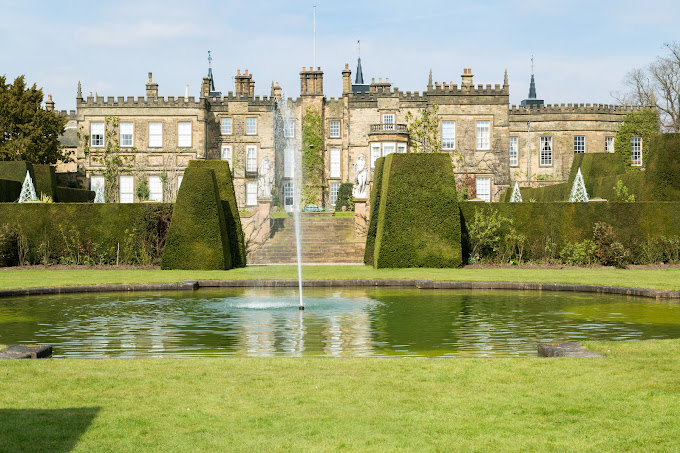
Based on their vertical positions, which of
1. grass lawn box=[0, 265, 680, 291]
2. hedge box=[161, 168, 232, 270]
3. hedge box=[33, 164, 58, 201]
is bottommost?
grass lawn box=[0, 265, 680, 291]

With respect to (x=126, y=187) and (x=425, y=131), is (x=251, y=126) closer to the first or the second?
(x=126, y=187)

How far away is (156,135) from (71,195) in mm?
13682

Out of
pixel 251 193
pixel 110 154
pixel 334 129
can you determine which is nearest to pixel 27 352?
pixel 110 154

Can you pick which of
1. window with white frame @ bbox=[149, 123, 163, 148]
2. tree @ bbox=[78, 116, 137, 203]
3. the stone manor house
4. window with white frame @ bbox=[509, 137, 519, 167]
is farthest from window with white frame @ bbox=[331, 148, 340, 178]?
tree @ bbox=[78, 116, 137, 203]

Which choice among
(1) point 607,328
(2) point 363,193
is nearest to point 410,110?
(2) point 363,193

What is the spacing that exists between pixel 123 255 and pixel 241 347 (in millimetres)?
14092

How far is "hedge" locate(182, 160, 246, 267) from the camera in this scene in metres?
22.5

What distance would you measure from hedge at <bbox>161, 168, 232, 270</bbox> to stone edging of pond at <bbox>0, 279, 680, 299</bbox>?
12.9 ft

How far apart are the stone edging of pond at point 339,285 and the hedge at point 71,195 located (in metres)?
17.9

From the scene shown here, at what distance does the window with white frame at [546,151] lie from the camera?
4959 centimetres

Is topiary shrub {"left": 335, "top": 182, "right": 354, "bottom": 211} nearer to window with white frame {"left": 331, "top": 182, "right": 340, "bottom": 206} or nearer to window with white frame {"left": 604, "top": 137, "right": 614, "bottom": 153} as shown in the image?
window with white frame {"left": 331, "top": 182, "right": 340, "bottom": 206}

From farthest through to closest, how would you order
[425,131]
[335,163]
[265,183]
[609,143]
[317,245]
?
1. [335,163]
2. [609,143]
3. [425,131]
4. [265,183]
5. [317,245]

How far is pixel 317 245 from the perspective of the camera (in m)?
26.6

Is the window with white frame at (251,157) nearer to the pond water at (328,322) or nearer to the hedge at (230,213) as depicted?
the hedge at (230,213)
